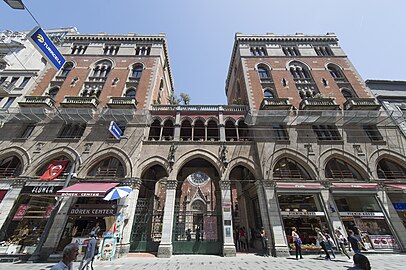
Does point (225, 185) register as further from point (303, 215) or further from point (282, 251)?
point (303, 215)

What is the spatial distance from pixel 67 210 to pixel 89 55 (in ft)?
66.9

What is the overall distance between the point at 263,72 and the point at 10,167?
29426 mm

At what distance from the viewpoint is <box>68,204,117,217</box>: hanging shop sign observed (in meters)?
13.2

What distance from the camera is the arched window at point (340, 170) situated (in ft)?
49.6

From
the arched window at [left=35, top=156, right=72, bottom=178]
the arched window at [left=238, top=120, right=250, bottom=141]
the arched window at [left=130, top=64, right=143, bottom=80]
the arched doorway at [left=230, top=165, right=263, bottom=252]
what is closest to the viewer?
the arched window at [left=35, top=156, right=72, bottom=178]

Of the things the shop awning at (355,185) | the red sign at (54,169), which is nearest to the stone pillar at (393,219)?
the shop awning at (355,185)

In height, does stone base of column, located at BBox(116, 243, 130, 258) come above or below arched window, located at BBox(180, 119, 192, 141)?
below

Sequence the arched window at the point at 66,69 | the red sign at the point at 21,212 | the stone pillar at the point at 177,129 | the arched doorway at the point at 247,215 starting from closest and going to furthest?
the red sign at the point at 21,212, the arched doorway at the point at 247,215, the stone pillar at the point at 177,129, the arched window at the point at 66,69

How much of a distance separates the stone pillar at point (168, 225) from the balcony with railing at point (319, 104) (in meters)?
15.1

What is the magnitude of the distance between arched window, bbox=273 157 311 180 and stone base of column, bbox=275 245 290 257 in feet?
17.7

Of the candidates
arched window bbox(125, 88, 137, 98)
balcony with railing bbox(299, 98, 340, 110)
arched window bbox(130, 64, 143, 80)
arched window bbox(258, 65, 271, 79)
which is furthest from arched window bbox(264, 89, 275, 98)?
arched window bbox(130, 64, 143, 80)

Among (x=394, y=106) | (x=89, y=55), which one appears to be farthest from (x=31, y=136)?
(x=394, y=106)

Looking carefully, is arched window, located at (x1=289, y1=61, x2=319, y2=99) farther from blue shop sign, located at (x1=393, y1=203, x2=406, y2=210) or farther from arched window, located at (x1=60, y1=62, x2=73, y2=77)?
arched window, located at (x1=60, y1=62, x2=73, y2=77)

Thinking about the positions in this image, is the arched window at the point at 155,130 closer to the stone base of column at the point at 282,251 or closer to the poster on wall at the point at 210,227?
the poster on wall at the point at 210,227
